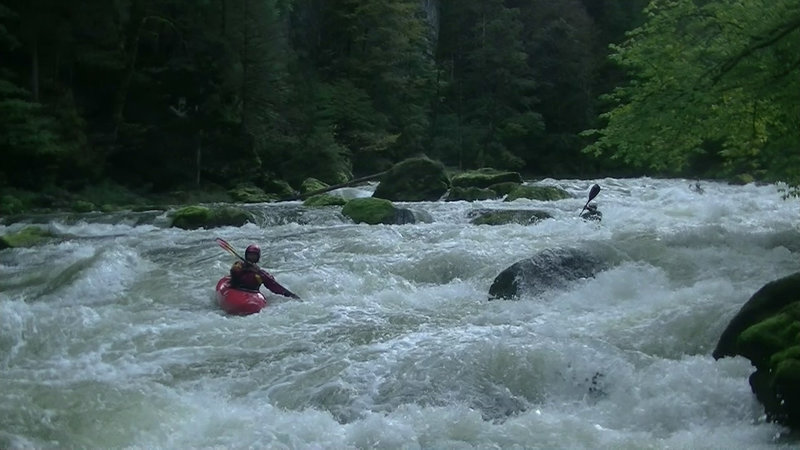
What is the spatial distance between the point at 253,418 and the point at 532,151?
1310 inches

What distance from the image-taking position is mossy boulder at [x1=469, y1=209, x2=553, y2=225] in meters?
12.4

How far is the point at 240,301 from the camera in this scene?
7.59m

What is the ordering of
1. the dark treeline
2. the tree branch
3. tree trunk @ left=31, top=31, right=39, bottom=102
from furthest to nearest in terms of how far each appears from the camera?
the dark treeline < tree trunk @ left=31, top=31, right=39, bottom=102 < the tree branch

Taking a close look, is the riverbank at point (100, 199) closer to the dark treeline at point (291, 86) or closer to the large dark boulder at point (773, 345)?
the dark treeline at point (291, 86)

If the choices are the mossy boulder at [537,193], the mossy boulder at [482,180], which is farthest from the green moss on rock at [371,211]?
the mossy boulder at [482,180]

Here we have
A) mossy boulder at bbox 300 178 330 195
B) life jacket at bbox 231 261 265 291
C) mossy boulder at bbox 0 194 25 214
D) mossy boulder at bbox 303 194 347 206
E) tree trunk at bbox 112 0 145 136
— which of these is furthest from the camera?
mossy boulder at bbox 300 178 330 195

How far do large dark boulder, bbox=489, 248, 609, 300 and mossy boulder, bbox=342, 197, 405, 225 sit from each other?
5147 millimetres

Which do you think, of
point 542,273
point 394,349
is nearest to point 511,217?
point 542,273

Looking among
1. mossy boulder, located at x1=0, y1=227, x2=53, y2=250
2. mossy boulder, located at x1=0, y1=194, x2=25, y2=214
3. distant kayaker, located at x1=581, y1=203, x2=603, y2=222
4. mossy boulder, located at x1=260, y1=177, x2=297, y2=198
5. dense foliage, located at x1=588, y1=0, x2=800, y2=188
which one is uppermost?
dense foliage, located at x1=588, y1=0, x2=800, y2=188

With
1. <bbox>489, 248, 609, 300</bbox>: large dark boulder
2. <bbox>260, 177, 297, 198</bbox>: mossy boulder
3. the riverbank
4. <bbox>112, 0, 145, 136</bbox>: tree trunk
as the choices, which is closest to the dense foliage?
<bbox>489, 248, 609, 300</bbox>: large dark boulder

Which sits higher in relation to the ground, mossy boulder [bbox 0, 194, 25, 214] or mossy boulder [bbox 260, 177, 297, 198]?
mossy boulder [bbox 0, 194, 25, 214]

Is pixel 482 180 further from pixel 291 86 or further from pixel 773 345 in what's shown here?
pixel 773 345

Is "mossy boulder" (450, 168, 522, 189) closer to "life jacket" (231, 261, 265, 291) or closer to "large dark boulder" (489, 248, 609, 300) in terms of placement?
"large dark boulder" (489, 248, 609, 300)

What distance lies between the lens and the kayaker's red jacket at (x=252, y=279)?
7.94 meters
